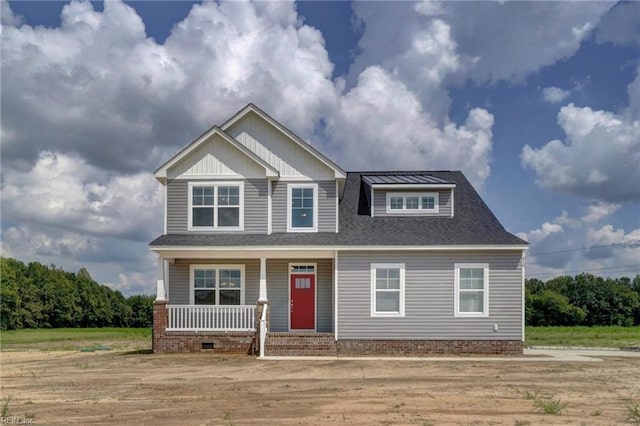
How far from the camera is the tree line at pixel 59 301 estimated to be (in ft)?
179

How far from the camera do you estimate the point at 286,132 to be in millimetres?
20453

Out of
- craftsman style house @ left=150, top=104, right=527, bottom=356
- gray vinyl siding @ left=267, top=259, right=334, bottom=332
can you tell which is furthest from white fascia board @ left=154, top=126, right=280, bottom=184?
gray vinyl siding @ left=267, top=259, right=334, bottom=332

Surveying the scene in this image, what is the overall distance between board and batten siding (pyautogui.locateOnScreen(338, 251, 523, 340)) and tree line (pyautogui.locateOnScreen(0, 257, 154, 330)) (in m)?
45.1

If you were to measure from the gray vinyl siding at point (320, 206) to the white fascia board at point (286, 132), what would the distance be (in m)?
0.53

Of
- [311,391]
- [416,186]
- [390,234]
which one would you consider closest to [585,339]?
[416,186]

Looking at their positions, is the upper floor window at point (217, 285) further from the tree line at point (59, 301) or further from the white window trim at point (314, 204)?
the tree line at point (59, 301)

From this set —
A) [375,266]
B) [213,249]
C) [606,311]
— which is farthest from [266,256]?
[606,311]

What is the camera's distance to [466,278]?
19.2 meters

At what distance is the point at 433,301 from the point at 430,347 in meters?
1.49

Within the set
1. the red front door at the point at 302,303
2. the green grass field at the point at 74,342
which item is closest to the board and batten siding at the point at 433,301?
the red front door at the point at 302,303

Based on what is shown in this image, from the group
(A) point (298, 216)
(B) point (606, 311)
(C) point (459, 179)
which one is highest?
(C) point (459, 179)

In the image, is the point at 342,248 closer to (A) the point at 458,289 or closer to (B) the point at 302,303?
(B) the point at 302,303

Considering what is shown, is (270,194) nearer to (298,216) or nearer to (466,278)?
(298,216)

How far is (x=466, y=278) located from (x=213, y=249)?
8316mm
